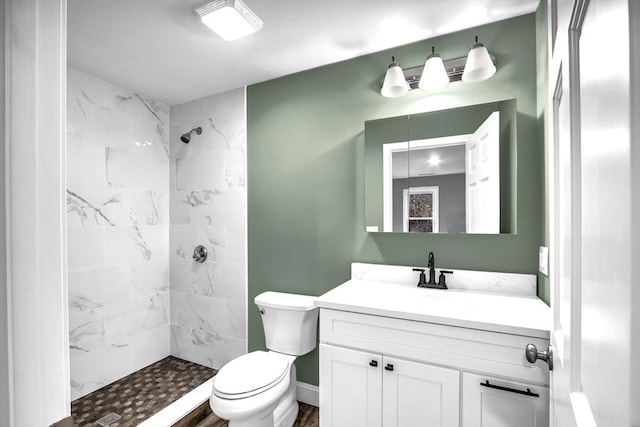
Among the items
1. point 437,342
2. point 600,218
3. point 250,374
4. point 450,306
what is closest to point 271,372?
point 250,374

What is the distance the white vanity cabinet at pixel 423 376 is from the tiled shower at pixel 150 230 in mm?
1162

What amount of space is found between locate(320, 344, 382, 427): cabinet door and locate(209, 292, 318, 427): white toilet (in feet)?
0.92

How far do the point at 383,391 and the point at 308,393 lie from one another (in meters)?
0.94

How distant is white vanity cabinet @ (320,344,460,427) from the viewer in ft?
4.16

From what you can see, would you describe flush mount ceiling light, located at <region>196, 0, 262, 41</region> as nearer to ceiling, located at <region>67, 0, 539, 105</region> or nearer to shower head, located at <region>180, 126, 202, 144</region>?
ceiling, located at <region>67, 0, 539, 105</region>

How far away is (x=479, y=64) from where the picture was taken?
5.06 ft

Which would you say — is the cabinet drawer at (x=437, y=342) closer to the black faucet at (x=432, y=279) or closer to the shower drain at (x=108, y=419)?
the black faucet at (x=432, y=279)

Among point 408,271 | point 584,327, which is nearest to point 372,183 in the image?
point 408,271

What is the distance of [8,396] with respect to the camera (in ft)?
1.57

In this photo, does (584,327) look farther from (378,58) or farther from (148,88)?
(148,88)

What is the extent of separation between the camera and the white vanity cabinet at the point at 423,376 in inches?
45.2

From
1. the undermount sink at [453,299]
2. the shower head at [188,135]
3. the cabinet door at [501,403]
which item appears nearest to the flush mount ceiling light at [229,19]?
the shower head at [188,135]

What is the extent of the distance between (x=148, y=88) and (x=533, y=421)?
312 centimetres

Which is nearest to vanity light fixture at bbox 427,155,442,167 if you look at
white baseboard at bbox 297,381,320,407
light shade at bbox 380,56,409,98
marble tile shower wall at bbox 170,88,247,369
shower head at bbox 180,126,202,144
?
light shade at bbox 380,56,409,98
